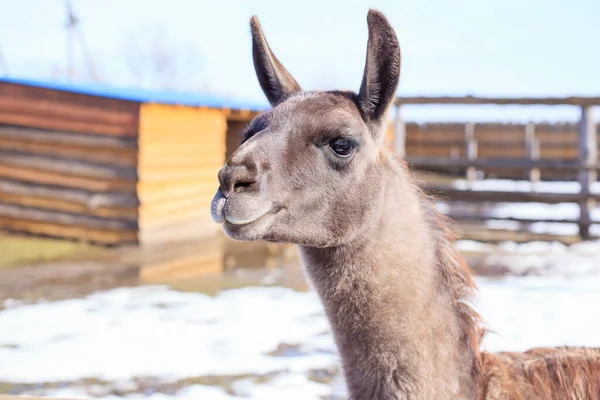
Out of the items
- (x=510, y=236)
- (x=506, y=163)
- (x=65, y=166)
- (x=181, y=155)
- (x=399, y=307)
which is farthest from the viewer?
(x=181, y=155)

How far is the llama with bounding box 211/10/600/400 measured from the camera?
2049 mm

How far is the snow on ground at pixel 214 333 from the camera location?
412 centimetres

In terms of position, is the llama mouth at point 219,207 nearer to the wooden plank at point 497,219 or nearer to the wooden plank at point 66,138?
the wooden plank at point 497,219

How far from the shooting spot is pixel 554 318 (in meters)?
5.19

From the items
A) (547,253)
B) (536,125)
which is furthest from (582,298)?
(536,125)

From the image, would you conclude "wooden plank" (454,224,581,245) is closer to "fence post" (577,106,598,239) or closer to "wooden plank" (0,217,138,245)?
"fence post" (577,106,598,239)

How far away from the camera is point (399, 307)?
7.00 feet

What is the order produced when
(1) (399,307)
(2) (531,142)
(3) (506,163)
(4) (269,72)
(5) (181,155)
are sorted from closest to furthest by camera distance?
(1) (399,307)
(4) (269,72)
(3) (506,163)
(5) (181,155)
(2) (531,142)

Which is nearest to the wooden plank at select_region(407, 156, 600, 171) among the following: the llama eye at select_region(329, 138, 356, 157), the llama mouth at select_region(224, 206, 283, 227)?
the llama eye at select_region(329, 138, 356, 157)

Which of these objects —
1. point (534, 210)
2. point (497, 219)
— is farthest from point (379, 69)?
point (534, 210)

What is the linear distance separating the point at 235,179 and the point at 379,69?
0.62 m

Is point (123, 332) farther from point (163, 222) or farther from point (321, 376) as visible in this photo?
point (163, 222)

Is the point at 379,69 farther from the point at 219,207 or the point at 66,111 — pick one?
the point at 66,111

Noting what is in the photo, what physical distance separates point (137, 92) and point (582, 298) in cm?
736
